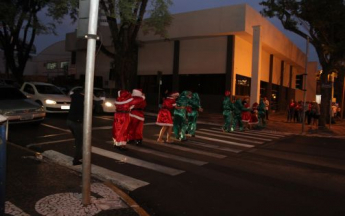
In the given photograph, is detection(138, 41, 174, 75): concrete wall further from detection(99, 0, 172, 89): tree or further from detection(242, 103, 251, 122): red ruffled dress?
detection(242, 103, 251, 122): red ruffled dress

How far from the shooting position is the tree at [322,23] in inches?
722

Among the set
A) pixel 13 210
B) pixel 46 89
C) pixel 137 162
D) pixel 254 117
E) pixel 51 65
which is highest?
pixel 51 65

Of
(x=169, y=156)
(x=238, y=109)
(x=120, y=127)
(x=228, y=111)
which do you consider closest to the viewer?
(x=169, y=156)

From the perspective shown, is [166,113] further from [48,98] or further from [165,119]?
[48,98]

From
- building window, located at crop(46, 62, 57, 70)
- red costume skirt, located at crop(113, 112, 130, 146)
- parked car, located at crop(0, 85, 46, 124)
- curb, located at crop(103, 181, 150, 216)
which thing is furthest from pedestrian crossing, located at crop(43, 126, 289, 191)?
building window, located at crop(46, 62, 57, 70)

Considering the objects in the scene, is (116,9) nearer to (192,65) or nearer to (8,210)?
(192,65)

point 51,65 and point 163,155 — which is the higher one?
point 51,65

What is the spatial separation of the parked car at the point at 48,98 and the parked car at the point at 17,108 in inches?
106

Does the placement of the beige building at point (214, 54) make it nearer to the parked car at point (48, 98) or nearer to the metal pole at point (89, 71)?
the parked car at point (48, 98)

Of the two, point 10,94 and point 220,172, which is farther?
point 10,94

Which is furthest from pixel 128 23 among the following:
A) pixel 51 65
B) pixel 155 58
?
pixel 51 65

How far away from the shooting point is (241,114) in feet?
55.4

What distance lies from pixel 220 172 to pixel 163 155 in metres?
2.06

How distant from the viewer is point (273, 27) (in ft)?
99.5
